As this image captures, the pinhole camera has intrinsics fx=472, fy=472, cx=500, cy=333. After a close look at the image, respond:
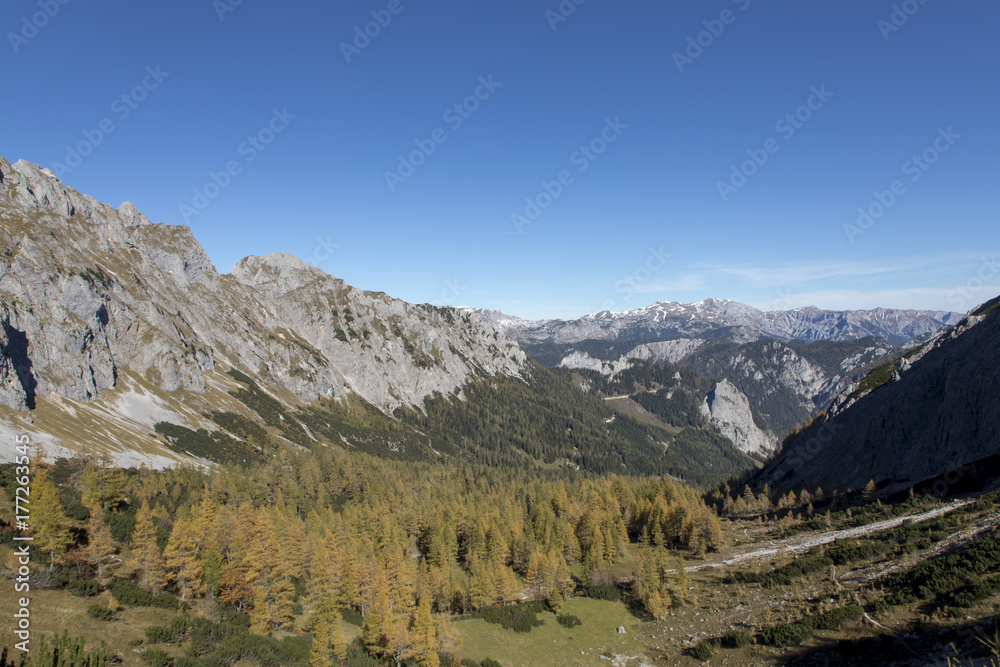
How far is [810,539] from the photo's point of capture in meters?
72.9

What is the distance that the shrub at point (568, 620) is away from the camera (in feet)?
205

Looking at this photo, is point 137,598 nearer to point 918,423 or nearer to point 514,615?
point 514,615

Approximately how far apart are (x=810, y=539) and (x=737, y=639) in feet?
124

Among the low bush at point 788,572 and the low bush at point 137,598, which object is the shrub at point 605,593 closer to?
the low bush at point 788,572

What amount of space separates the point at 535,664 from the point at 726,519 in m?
83.5

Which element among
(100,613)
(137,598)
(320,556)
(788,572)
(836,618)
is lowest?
(788,572)

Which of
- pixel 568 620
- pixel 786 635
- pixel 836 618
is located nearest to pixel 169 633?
pixel 568 620

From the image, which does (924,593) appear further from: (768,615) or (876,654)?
(768,615)

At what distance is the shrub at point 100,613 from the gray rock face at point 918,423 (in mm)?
117837

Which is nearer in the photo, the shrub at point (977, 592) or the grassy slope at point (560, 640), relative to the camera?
the shrub at point (977, 592)

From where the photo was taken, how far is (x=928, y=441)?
93.8m

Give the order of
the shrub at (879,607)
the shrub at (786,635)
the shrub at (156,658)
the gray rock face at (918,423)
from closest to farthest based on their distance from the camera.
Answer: the shrub at (156,658) < the shrub at (879,607) < the shrub at (786,635) < the gray rock face at (918,423)

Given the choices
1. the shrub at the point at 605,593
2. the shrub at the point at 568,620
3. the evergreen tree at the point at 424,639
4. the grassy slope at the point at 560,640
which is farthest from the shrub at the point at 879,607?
the evergreen tree at the point at 424,639

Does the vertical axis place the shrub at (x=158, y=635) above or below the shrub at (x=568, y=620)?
above
